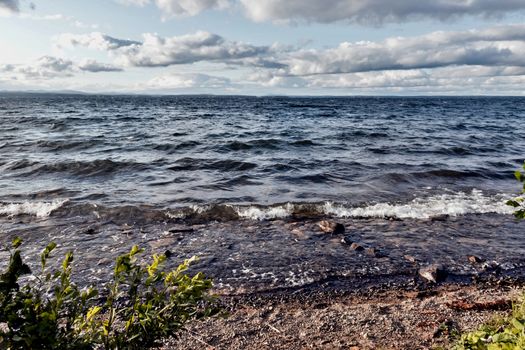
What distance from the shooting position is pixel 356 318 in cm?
628

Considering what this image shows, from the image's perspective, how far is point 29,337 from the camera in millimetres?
2797

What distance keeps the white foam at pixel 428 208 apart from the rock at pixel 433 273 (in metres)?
3.99

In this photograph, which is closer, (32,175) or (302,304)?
(302,304)

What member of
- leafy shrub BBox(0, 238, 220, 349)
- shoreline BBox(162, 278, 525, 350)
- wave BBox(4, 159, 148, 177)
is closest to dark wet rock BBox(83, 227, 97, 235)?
shoreline BBox(162, 278, 525, 350)

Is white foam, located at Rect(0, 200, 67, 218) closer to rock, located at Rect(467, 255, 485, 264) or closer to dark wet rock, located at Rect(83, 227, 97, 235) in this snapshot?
dark wet rock, located at Rect(83, 227, 97, 235)

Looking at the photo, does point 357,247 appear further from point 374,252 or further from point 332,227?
point 332,227

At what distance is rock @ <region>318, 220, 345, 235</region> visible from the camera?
10633 millimetres

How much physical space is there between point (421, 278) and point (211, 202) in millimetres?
7641

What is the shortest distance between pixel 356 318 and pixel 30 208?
11.0m

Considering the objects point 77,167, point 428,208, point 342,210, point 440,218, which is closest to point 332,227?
point 342,210

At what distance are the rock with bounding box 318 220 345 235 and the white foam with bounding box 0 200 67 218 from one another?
28.0ft

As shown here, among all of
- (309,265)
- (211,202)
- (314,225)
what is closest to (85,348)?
(309,265)

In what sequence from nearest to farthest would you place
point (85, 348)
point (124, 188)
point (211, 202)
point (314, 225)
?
point (85, 348) < point (314, 225) < point (211, 202) < point (124, 188)

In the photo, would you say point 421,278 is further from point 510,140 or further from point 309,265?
point 510,140
